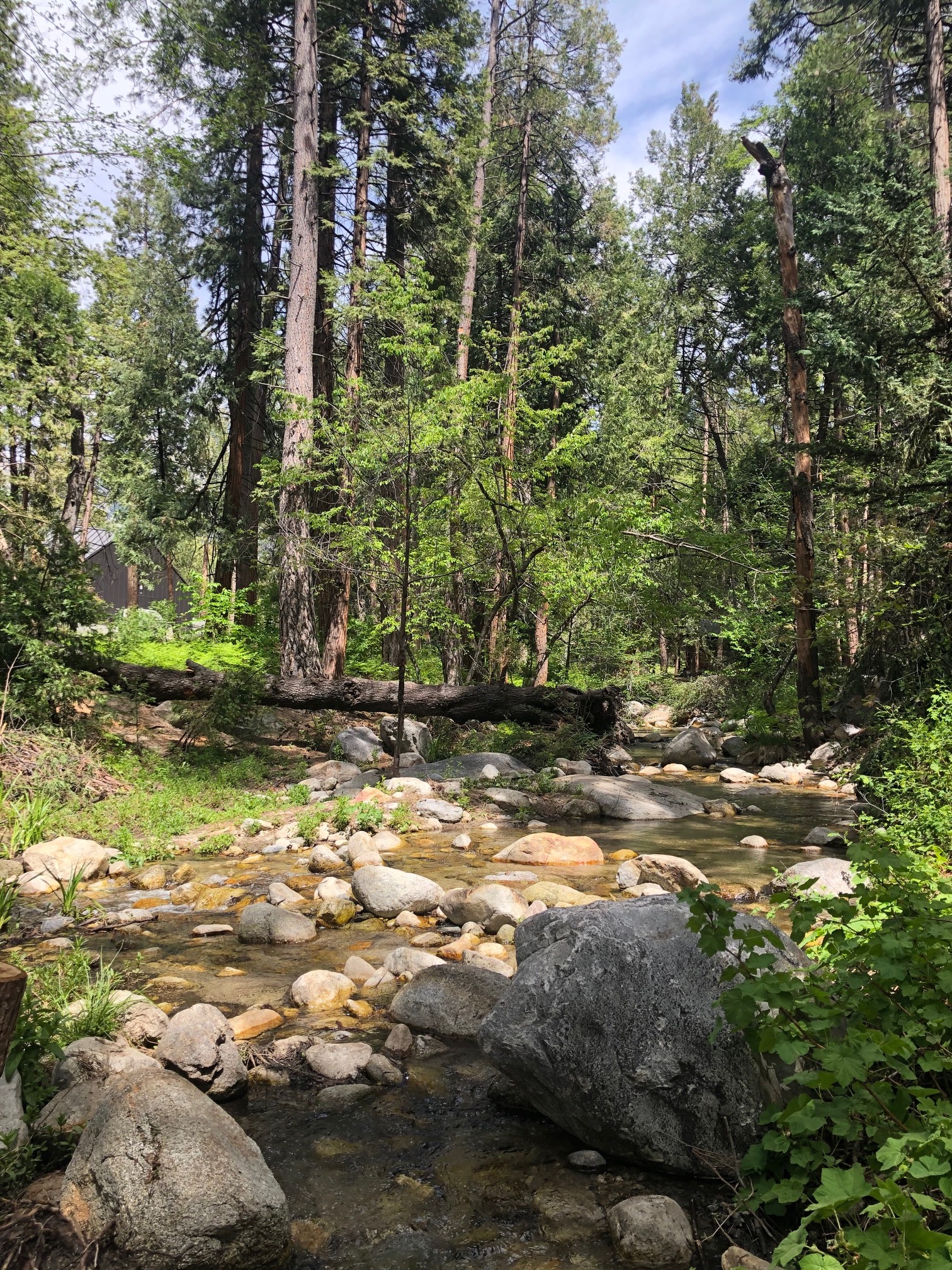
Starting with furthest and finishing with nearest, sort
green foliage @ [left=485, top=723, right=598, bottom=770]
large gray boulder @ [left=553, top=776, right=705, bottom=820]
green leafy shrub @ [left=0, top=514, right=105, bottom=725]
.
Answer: green foliage @ [left=485, top=723, right=598, bottom=770] < large gray boulder @ [left=553, top=776, right=705, bottom=820] < green leafy shrub @ [left=0, top=514, right=105, bottom=725]

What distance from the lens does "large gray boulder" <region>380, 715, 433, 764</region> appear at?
11.6 metres

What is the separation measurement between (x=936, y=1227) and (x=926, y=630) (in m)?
6.71

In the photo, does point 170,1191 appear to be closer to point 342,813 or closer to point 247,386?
point 342,813

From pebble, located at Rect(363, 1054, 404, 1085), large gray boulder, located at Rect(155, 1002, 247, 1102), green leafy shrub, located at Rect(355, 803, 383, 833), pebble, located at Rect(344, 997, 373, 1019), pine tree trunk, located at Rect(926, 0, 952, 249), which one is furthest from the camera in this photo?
pine tree trunk, located at Rect(926, 0, 952, 249)

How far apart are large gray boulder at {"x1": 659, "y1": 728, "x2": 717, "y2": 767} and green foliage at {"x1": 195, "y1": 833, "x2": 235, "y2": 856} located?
8.99 metres

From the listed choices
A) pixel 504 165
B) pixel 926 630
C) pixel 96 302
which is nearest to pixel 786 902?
pixel 926 630

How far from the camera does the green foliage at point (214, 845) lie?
764 centimetres

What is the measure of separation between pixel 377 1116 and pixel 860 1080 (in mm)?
2133

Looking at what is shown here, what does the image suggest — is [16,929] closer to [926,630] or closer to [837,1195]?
[837,1195]

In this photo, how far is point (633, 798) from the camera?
10273 mm

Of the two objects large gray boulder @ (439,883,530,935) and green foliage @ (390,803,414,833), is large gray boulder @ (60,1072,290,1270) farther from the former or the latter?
green foliage @ (390,803,414,833)

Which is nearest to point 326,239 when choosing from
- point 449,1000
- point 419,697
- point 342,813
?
point 419,697

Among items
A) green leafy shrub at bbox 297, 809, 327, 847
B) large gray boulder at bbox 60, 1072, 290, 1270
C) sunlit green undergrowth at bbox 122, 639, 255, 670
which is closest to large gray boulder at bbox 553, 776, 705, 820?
green leafy shrub at bbox 297, 809, 327, 847

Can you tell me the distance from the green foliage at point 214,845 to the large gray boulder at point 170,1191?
5201mm
